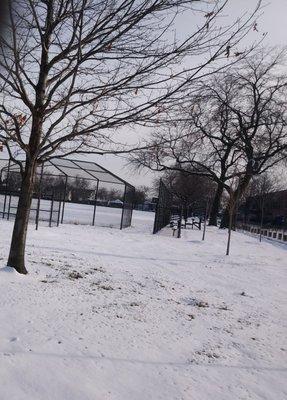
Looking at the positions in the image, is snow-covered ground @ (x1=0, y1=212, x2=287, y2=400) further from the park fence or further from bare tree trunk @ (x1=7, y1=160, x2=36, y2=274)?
the park fence

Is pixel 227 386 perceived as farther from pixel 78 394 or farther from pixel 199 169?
pixel 199 169

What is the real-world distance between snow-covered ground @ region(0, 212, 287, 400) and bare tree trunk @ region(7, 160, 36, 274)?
0.87 feet

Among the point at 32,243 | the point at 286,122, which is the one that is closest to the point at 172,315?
the point at 32,243

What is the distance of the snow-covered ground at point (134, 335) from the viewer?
3.68 m

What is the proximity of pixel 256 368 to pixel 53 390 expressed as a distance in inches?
80.3

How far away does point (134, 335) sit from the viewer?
4926mm

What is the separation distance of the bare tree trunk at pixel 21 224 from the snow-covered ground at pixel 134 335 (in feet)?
0.87

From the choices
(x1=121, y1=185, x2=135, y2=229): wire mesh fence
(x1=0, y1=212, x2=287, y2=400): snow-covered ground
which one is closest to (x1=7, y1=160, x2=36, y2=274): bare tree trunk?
(x1=0, y1=212, x2=287, y2=400): snow-covered ground

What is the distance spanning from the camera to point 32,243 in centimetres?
1152

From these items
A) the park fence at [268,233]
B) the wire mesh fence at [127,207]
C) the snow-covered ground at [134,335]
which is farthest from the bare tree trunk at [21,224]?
the park fence at [268,233]

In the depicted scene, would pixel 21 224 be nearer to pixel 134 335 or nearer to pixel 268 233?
pixel 134 335

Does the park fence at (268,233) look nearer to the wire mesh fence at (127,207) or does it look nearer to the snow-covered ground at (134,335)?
the wire mesh fence at (127,207)

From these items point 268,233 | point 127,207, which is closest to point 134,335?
point 127,207

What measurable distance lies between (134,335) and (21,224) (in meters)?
2.90
